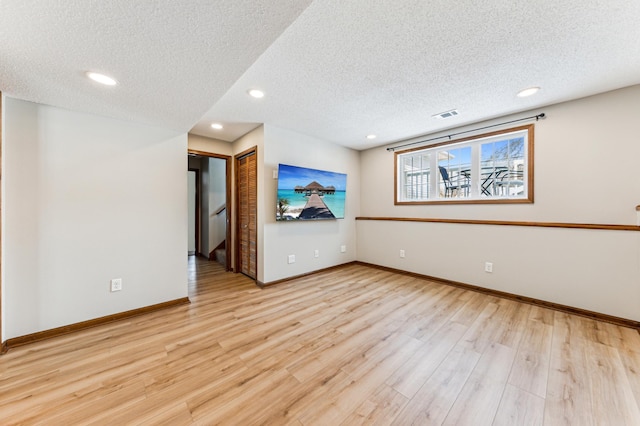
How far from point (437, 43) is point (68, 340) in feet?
12.4

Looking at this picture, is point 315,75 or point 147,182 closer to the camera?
point 315,75

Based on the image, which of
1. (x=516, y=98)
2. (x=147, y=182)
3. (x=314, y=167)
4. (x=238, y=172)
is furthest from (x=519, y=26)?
(x=238, y=172)

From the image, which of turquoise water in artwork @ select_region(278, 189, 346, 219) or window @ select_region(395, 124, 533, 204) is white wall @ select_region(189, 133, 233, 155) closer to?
turquoise water in artwork @ select_region(278, 189, 346, 219)

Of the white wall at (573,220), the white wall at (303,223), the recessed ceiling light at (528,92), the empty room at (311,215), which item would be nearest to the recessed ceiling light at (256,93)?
the empty room at (311,215)

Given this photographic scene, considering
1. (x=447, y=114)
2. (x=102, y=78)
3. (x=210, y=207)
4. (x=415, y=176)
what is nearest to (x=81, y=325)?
(x=102, y=78)

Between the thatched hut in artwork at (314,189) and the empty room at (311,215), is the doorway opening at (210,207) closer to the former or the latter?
the empty room at (311,215)

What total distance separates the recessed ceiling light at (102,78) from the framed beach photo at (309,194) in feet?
6.19

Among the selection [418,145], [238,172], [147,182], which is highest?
[418,145]

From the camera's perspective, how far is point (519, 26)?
1.52 m

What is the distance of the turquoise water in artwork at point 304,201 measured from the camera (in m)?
3.43

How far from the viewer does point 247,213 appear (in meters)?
3.81

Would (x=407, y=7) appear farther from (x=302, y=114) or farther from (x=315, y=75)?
(x=302, y=114)

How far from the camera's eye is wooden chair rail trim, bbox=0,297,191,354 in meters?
1.91

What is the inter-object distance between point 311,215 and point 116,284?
2470 mm
